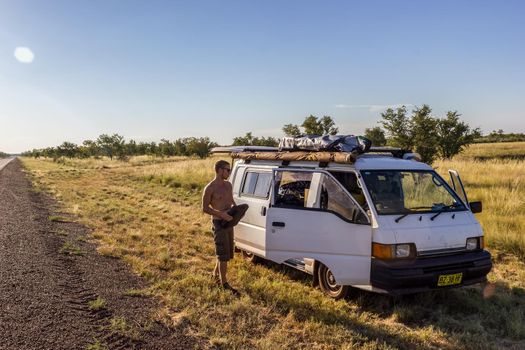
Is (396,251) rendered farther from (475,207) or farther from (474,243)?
(475,207)

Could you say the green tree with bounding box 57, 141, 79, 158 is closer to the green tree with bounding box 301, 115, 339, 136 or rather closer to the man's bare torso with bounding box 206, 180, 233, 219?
the green tree with bounding box 301, 115, 339, 136

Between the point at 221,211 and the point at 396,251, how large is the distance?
2603mm

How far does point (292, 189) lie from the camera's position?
744 centimetres

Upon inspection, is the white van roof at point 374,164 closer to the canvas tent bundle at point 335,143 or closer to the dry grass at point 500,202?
the canvas tent bundle at point 335,143

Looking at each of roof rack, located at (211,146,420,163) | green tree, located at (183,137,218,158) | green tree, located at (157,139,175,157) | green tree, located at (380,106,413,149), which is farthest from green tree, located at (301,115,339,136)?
green tree, located at (157,139,175,157)

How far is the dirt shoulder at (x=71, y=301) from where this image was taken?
471 centimetres

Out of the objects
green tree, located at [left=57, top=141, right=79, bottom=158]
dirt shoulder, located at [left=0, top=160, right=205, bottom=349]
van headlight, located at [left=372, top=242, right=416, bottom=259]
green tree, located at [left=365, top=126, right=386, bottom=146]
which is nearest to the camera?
dirt shoulder, located at [left=0, top=160, right=205, bottom=349]

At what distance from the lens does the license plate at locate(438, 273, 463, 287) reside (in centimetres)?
537

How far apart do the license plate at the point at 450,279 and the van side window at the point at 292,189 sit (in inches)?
83.2

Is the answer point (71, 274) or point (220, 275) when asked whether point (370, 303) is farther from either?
point (71, 274)

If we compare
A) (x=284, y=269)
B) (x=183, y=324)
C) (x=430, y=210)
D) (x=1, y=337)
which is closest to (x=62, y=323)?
(x=1, y=337)

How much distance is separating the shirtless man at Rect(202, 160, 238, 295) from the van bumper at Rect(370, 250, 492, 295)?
7.22 ft

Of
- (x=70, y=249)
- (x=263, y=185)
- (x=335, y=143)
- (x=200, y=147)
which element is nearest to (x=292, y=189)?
(x=263, y=185)

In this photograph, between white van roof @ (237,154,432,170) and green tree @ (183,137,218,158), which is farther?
green tree @ (183,137,218,158)
